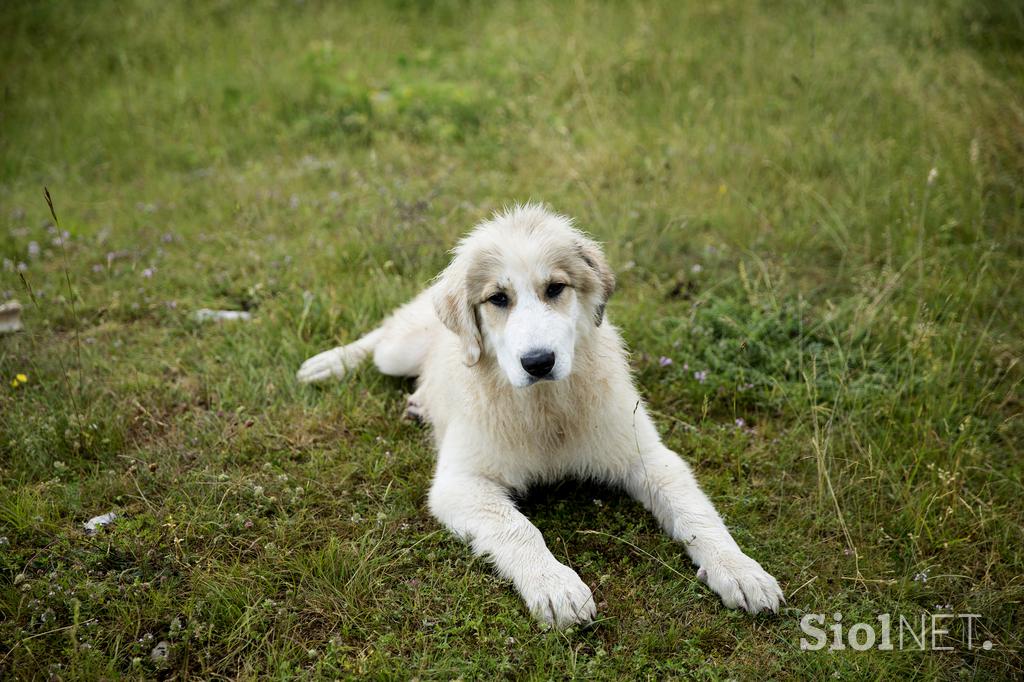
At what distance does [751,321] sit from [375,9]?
675 cm

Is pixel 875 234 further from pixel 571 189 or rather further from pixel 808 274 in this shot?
pixel 571 189

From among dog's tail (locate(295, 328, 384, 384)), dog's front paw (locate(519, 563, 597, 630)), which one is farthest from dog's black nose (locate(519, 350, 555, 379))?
dog's tail (locate(295, 328, 384, 384))

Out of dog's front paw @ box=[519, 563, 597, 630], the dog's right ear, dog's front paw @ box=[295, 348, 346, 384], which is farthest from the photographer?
dog's front paw @ box=[295, 348, 346, 384]

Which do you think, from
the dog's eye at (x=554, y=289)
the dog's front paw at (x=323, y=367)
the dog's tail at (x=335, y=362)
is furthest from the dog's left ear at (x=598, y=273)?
the dog's front paw at (x=323, y=367)

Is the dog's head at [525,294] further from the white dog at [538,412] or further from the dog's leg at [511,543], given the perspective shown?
the dog's leg at [511,543]

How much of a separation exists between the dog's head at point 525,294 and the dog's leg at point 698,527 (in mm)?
684

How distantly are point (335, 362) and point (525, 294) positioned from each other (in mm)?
1757

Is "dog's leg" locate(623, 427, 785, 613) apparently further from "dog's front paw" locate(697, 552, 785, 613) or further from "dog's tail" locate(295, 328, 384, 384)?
"dog's tail" locate(295, 328, 384, 384)

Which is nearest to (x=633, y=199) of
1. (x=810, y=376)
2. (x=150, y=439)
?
(x=810, y=376)

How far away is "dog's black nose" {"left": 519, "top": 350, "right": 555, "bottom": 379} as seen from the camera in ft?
10.2

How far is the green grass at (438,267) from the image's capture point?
10.1ft

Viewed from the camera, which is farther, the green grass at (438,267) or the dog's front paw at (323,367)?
→ the dog's front paw at (323,367)

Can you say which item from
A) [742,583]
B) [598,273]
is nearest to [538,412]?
[598,273]

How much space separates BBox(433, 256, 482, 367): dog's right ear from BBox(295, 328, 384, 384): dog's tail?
47.6 inches
